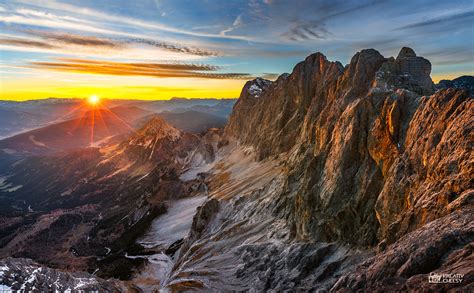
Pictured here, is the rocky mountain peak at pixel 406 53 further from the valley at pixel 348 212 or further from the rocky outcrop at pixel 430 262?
the rocky outcrop at pixel 430 262

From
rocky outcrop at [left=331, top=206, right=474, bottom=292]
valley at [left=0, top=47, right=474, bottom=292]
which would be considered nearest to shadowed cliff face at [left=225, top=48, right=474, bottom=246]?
valley at [left=0, top=47, right=474, bottom=292]

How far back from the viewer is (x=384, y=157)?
2264 inches

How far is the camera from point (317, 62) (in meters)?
159

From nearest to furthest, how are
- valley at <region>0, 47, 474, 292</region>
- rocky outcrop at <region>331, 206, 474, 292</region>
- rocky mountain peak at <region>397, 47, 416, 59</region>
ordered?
rocky outcrop at <region>331, 206, 474, 292</region>, valley at <region>0, 47, 474, 292</region>, rocky mountain peak at <region>397, 47, 416, 59</region>

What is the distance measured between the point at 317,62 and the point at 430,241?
448 ft

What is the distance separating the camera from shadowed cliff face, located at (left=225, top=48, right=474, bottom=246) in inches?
1617

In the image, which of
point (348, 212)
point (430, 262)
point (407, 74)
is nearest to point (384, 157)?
point (348, 212)

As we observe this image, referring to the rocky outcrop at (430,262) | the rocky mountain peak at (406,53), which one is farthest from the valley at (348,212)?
the rocky mountain peak at (406,53)

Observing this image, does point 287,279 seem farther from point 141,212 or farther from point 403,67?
point 141,212

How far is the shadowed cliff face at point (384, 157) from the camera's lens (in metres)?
41.1

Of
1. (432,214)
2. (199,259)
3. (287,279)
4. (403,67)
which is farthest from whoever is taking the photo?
(199,259)

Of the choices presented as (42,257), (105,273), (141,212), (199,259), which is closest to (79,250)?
(42,257)

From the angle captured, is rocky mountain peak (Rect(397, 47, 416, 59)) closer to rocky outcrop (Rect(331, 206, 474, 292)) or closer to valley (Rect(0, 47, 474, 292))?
valley (Rect(0, 47, 474, 292))

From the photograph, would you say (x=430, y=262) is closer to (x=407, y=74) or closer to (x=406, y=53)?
(x=407, y=74)
